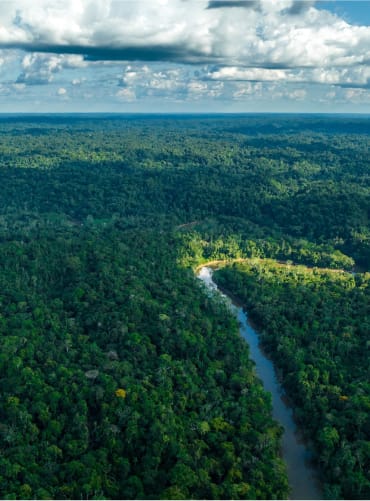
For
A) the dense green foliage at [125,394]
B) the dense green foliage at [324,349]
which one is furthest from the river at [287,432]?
the dense green foliage at [125,394]

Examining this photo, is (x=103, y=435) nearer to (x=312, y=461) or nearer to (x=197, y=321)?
(x=312, y=461)

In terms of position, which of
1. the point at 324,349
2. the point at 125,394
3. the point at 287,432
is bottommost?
the point at 287,432

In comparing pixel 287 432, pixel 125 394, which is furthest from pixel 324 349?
pixel 125 394

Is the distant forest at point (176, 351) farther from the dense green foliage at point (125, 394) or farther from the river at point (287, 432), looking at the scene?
the river at point (287, 432)

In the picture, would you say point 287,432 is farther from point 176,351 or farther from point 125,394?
point 125,394

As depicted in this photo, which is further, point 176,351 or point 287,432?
point 176,351

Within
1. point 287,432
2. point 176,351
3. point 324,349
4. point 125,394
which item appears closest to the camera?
point 125,394

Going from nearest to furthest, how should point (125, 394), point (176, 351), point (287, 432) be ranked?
1. point (125, 394)
2. point (287, 432)
3. point (176, 351)
